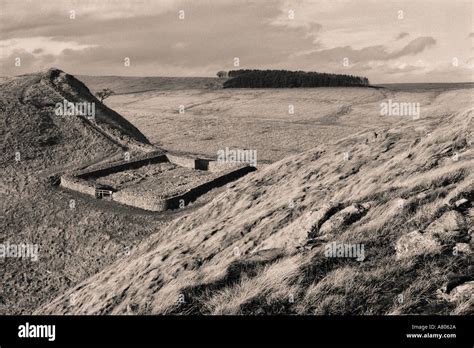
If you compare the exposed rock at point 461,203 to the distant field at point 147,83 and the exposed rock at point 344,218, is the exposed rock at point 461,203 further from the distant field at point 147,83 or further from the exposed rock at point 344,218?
the distant field at point 147,83

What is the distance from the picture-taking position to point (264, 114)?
73438 mm

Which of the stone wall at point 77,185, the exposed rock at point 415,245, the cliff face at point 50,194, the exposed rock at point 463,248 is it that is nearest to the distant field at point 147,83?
the cliff face at point 50,194

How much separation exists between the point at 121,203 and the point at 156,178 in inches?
171

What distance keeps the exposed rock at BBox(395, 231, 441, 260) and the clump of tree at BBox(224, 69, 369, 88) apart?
3780 inches

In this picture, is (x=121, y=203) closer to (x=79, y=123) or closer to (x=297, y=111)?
(x=79, y=123)

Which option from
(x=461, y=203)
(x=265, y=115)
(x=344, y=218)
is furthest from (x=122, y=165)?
(x=265, y=115)

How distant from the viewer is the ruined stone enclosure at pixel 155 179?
22.1 metres

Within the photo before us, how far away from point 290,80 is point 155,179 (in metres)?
80.2

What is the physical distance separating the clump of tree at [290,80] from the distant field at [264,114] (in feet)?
17.0

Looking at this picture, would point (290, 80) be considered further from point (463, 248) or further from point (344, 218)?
point (463, 248)

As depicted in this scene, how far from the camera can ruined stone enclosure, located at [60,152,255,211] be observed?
22.1 metres

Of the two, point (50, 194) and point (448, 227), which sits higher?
point (448, 227)

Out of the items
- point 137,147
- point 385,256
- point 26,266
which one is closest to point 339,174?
point 385,256

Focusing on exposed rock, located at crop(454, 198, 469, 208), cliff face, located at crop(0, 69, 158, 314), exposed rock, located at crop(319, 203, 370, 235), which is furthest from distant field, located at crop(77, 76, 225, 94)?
exposed rock, located at crop(454, 198, 469, 208)
